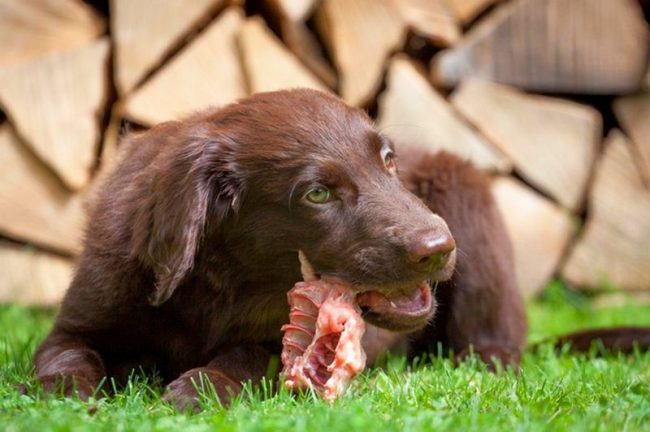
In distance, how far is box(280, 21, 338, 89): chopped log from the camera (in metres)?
5.24

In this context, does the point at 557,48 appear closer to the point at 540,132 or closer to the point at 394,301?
the point at 540,132

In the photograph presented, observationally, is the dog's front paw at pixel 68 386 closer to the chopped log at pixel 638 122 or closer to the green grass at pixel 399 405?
the green grass at pixel 399 405

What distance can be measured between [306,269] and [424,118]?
8.81ft

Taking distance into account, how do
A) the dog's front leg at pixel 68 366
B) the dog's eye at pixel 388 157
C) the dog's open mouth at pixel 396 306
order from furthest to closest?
the dog's eye at pixel 388 157
the dog's open mouth at pixel 396 306
the dog's front leg at pixel 68 366

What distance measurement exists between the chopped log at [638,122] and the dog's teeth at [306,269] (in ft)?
11.0

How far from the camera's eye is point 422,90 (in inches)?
212

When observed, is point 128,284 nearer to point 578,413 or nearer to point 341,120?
point 341,120

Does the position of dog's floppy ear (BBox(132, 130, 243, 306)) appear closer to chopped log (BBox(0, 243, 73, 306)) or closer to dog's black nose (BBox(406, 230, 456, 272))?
dog's black nose (BBox(406, 230, 456, 272))

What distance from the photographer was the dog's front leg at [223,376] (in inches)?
103

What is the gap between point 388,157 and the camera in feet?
10.3

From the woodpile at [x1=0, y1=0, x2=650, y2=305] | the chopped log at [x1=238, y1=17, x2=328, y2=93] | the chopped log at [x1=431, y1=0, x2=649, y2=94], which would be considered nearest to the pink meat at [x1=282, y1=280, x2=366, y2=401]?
the woodpile at [x1=0, y1=0, x2=650, y2=305]

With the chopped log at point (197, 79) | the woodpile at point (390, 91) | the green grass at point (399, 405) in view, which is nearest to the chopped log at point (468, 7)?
the woodpile at point (390, 91)

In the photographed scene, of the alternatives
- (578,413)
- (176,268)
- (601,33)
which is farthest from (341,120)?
(601,33)

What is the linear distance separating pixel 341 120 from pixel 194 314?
764 mm
